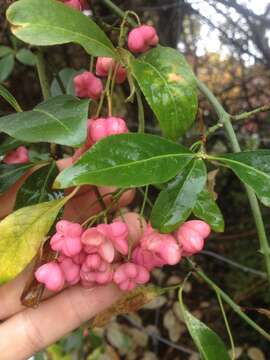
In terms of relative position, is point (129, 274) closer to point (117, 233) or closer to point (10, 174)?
point (117, 233)

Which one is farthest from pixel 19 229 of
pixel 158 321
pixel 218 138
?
pixel 158 321

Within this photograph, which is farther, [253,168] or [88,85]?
[88,85]

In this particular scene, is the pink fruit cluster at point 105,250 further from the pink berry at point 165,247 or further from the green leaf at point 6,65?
the green leaf at point 6,65

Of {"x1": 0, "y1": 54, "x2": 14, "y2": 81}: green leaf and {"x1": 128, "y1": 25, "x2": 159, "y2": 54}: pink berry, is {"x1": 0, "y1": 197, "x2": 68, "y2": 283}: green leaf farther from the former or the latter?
{"x1": 0, "y1": 54, "x2": 14, "y2": 81}: green leaf

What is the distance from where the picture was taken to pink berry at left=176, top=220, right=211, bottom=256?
75 cm

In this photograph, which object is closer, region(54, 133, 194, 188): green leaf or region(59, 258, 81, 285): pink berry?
region(54, 133, 194, 188): green leaf

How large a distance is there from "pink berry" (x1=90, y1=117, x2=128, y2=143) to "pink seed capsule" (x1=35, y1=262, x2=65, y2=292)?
20 cm

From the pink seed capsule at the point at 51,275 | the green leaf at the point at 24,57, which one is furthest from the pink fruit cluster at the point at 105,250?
the green leaf at the point at 24,57

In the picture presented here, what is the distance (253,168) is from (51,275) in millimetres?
322

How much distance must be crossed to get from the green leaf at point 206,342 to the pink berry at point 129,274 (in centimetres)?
14

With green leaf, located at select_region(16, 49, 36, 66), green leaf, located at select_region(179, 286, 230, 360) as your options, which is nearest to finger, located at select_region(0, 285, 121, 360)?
green leaf, located at select_region(179, 286, 230, 360)

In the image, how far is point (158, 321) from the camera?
2.54m

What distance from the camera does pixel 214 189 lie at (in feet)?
7.11

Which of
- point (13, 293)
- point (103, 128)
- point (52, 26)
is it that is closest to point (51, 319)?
point (13, 293)
